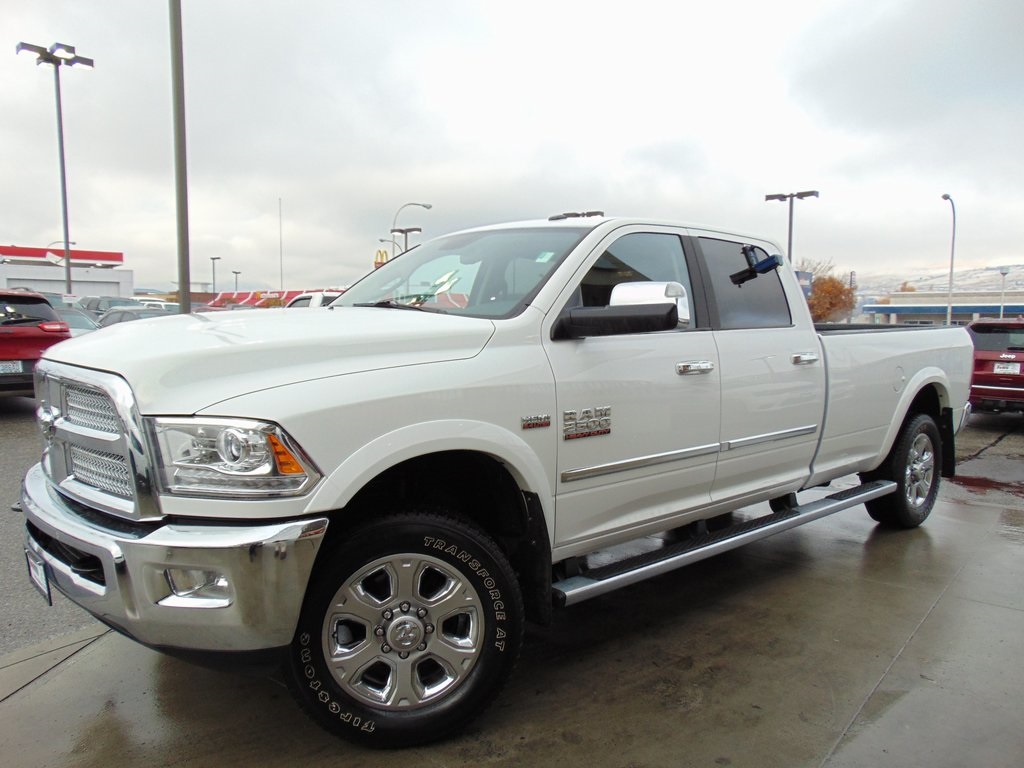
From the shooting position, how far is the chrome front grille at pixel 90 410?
99.3 inches

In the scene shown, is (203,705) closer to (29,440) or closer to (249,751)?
(249,751)

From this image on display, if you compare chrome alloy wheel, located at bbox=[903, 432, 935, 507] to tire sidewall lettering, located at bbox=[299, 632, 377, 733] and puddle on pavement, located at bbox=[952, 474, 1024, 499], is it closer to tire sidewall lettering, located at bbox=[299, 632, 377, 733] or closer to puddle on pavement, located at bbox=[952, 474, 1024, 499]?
puddle on pavement, located at bbox=[952, 474, 1024, 499]

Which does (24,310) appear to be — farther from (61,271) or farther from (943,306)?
(943,306)

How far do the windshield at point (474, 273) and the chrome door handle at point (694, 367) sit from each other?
0.76 m

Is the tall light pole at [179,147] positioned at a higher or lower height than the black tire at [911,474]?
higher

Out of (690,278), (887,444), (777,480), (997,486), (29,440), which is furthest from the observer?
(29,440)

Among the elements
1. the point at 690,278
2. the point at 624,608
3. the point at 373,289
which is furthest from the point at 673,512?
the point at 373,289

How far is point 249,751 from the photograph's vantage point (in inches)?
109

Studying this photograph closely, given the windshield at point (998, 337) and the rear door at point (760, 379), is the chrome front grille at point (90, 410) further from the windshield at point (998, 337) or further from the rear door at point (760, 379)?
the windshield at point (998, 337)

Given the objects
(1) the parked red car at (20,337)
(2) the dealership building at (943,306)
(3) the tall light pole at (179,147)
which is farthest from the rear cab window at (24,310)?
(2) the dealership building at (943,306)

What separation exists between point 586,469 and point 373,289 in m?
1.65

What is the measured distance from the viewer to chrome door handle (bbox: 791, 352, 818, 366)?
4.30 meters

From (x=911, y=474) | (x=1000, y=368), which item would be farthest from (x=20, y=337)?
(x=1000, y=368)

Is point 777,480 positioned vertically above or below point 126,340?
below
